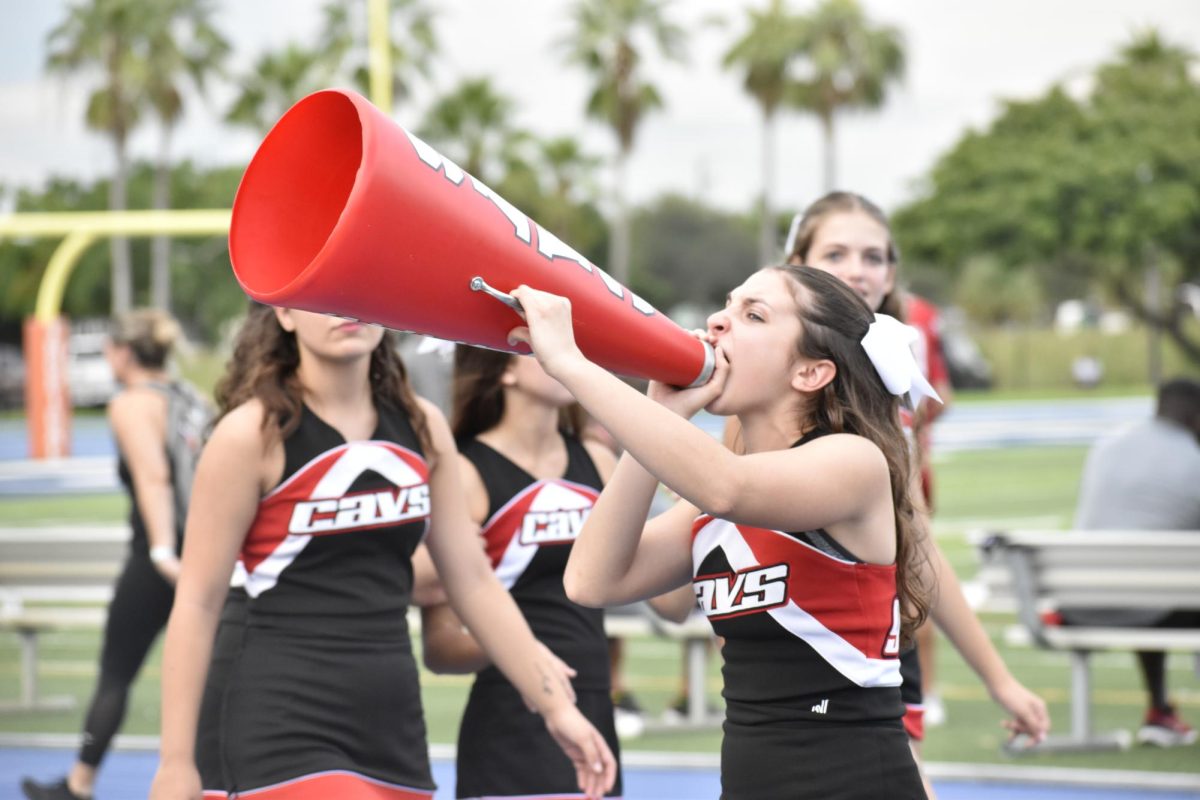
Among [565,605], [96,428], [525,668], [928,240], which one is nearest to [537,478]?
[565,605]

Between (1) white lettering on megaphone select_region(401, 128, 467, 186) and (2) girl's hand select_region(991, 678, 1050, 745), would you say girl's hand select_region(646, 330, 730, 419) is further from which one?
(2) girl's hand select_region(991, 678, 1050, 745)

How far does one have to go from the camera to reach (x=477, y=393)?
13.6 ft

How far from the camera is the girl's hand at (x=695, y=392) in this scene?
2438mm

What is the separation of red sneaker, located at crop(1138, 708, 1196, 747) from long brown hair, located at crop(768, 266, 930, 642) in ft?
16.1

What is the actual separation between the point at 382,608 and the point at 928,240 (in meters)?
43.0

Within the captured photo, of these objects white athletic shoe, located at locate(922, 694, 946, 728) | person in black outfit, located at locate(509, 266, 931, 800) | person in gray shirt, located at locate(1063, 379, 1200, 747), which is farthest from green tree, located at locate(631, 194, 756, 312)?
person in black outfit, located at locate(509, 266, 931, 800)

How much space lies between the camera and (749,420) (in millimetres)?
2672

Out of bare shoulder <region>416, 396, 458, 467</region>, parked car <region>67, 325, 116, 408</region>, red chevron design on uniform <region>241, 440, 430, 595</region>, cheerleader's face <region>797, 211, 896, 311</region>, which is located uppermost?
parked car <region>67, 325, 116, 408</region>

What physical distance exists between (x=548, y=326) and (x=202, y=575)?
1.29m

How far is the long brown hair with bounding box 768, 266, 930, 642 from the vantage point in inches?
104

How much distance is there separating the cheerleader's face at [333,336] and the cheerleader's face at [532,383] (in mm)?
676

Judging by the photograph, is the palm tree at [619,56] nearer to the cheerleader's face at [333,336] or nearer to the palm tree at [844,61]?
the palm tree at [844,61]

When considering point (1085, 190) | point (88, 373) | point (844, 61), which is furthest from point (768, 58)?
point (88, 373)

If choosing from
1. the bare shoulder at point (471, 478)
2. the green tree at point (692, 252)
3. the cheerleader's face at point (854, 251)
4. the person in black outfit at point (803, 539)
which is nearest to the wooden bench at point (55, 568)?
the bare shoulder at point (471, 478)
